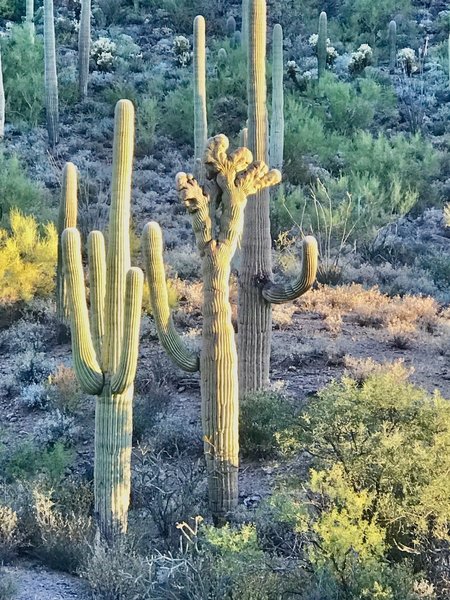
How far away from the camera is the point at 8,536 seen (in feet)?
21.7

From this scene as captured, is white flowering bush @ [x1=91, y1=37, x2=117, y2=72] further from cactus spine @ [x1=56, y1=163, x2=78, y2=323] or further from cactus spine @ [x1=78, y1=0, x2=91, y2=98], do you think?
cactus spine @ [x1=56, y1=163, x2=78, y2=323]

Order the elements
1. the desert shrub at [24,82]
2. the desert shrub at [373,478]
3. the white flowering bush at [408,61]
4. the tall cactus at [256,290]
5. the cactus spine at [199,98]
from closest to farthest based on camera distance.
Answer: the desert shrub at [373,478] → the tall cactus at [256,290] → the cactus spine at [199,98] → the desert shrub at [24,82] → the white flowering bush at [408,61]

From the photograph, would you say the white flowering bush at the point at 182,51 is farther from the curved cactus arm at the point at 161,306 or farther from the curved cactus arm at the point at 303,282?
the curved cactus arm at the point at 161,306

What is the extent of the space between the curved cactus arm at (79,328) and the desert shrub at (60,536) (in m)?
0.94

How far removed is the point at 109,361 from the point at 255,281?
2.36 meters

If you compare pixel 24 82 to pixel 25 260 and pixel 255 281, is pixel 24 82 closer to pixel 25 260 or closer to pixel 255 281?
pixel 25 260

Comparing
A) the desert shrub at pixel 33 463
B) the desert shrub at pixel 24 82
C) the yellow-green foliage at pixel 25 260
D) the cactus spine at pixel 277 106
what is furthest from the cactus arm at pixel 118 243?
the desert shrub at pixel 24 82

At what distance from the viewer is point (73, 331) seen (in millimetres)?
7043

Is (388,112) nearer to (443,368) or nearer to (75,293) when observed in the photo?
Answer: (443,368)

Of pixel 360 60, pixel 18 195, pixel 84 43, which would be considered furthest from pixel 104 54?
pixel 18 195

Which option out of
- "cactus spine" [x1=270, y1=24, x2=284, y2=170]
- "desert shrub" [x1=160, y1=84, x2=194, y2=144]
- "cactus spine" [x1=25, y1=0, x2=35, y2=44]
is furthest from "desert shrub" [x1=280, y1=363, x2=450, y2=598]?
"cactus spine" [x1=25, y1=0, x2=35, y2=44]

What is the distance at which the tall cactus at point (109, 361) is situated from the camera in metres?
6.91

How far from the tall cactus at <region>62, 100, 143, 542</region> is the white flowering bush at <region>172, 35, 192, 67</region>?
24259 mm

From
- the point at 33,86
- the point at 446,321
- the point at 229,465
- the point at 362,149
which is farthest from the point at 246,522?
the point at 33,86
